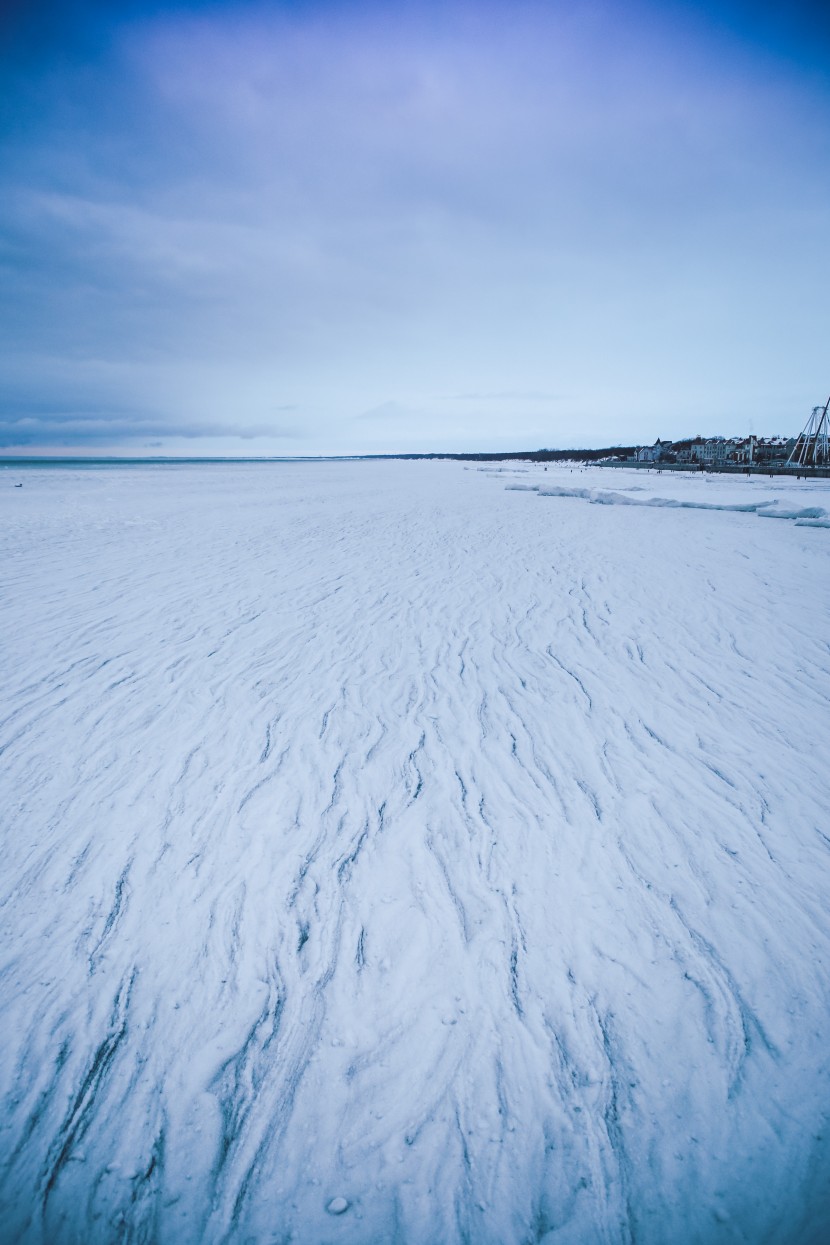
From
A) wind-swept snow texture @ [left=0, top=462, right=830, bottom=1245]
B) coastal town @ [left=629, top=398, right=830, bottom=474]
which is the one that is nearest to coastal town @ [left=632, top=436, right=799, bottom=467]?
coastal town @ [left=629, top=398, right=830, bottom=474]

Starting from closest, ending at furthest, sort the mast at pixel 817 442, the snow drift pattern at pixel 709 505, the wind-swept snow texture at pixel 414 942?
the wind-swept snow texture at pixel 414 942
the snow drift pattern at pixel 709 505
the mast at pixel 817 442

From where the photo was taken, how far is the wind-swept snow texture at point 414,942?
6.84ft

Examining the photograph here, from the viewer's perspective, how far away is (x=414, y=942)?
9.57 ft

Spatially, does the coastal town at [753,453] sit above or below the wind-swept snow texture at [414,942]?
above

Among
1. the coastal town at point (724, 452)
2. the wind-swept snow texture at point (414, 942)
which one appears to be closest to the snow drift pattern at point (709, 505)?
the wind-swept snow texture at point (414, 942)

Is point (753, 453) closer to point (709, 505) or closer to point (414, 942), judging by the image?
point (709, 505)

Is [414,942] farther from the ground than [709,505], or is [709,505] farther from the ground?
[709,505]

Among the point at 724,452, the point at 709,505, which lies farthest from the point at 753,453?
the point at 709,505

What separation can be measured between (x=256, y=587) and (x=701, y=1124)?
28.2ft

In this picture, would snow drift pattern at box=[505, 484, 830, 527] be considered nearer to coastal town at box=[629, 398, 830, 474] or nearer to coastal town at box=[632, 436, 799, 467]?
coastal town at box=[629, 398, 830, 474]

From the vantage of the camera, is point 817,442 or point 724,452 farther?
point 724,452

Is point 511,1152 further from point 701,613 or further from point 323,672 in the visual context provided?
point 701,613

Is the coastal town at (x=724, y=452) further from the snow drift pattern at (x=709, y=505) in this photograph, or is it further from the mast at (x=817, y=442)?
the snow drift pattern at (x=709, y=505)

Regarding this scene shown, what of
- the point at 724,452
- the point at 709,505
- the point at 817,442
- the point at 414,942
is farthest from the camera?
the point at 724,452
